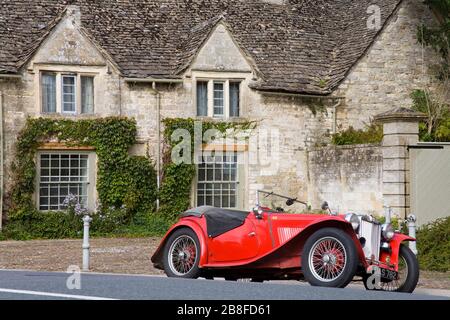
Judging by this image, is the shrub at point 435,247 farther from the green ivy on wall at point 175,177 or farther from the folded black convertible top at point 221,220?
the green ivy on wall at point 175,177

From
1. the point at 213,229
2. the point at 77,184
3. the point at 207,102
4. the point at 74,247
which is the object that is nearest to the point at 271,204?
the point at 207,102

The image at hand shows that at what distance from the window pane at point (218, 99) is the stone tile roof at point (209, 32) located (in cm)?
104

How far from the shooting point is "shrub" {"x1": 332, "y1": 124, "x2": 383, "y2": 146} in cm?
2720

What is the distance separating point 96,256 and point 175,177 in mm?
7759

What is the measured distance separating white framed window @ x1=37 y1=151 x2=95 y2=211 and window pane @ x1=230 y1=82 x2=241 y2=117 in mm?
4329

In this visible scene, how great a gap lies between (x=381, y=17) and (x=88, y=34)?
28.6 feet

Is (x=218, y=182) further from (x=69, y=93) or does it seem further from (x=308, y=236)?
(x=308, y=236)

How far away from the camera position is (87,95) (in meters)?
26.5

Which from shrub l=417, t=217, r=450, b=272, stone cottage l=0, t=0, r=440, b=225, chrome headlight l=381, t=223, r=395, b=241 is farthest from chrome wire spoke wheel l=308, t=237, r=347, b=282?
stone cottage l=0, t=0, r=440, b=225

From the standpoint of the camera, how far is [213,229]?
12406 millimetres

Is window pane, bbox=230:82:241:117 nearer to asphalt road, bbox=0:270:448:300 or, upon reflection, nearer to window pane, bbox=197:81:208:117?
window pane, bbox=197:81:208:117
